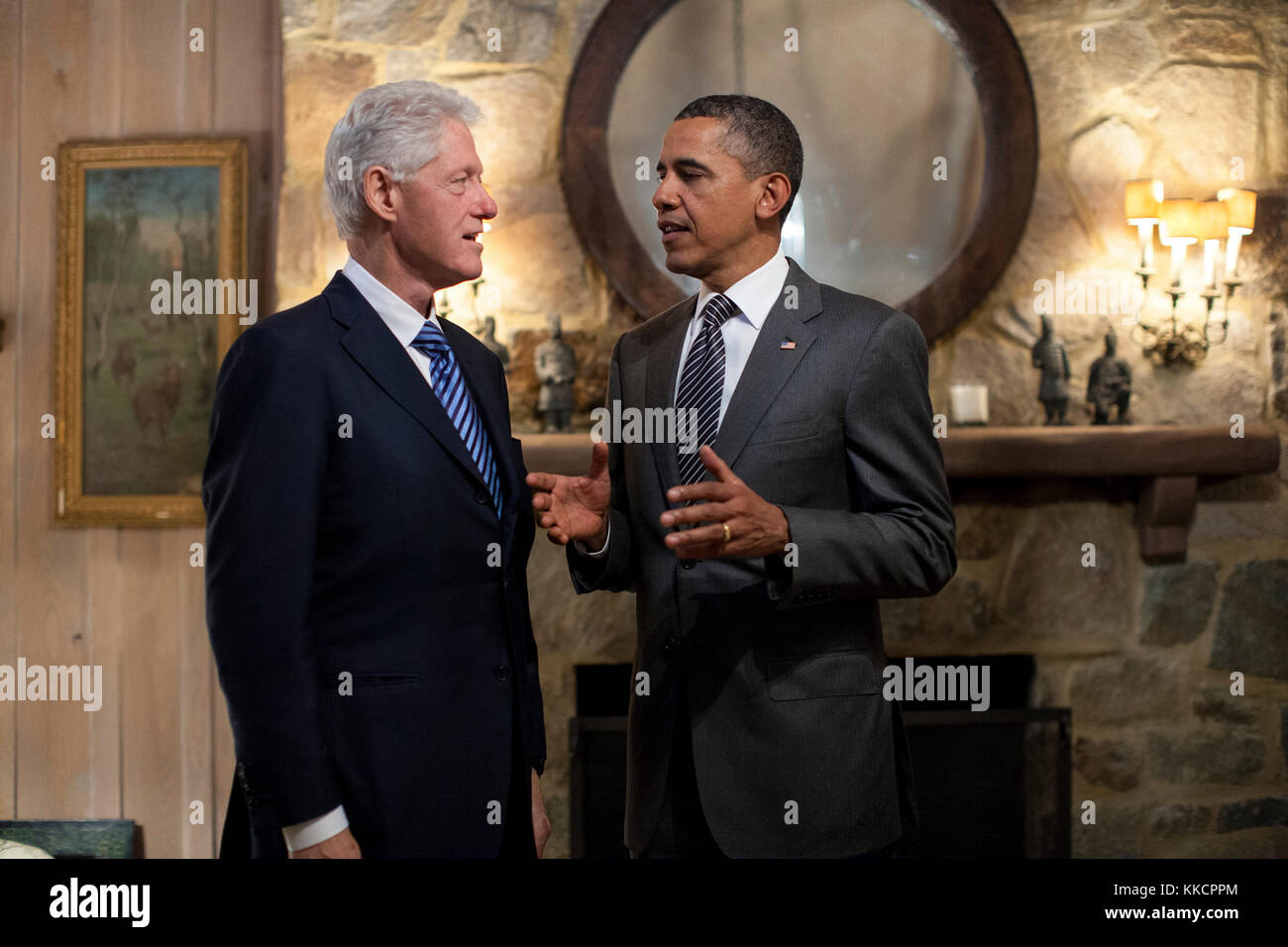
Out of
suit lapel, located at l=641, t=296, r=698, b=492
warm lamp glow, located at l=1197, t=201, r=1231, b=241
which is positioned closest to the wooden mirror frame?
warm lamp glow, located at l=1197, t=201, r=1231, b=241

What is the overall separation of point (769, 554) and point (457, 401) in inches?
19.8

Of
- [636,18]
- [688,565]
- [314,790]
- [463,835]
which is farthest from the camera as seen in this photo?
[636,18]

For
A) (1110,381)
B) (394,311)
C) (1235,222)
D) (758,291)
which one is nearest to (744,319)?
(758,291)

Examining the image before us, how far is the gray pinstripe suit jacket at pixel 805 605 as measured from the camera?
1.59 meters

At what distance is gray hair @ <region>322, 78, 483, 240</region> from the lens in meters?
1.49

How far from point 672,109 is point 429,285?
1.32 m

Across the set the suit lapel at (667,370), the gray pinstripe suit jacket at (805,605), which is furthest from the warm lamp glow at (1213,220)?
the suit lapel at (667,370)

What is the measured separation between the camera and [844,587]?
1540 mm

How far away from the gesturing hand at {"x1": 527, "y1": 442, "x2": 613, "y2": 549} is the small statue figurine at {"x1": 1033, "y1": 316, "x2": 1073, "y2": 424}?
1433 millimetres

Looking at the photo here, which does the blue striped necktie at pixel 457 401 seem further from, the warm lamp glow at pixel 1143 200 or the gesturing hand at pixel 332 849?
the warm lamp glow at pixel 1143 200

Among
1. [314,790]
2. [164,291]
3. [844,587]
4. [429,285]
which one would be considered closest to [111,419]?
[164,291]

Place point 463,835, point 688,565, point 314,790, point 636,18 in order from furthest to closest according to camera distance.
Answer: point 636,18 → point 688,565 → point 463,835 → point 314,790

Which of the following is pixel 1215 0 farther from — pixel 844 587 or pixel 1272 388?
pixel 844 587

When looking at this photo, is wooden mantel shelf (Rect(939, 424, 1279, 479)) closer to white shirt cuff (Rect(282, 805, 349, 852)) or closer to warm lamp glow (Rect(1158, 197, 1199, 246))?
warm lamp glow (Rect(1158, 197, 1199, 246))
